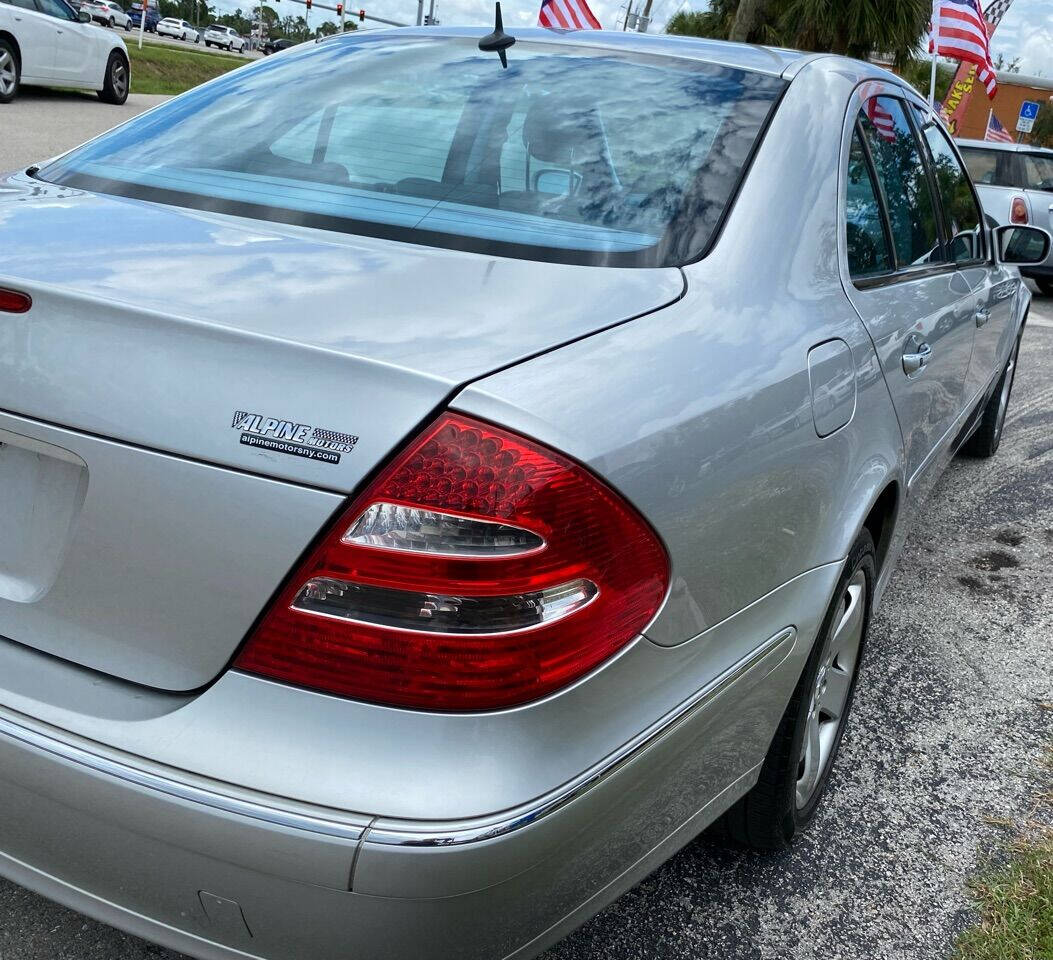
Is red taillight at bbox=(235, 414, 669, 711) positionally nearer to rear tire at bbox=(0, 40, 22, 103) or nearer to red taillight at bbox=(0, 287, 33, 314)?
red taillight at bbox=(0, 287, 33, 314)

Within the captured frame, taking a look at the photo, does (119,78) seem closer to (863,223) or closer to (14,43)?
(14,43)

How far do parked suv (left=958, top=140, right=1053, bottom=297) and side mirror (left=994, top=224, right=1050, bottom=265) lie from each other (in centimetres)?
766

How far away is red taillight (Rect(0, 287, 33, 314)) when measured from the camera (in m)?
1.46

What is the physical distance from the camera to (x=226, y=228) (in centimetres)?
179

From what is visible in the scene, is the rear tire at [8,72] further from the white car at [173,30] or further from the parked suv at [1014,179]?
the white car at [173,30]

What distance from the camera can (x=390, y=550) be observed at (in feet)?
4.33

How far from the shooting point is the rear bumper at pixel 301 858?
1288 millimetres

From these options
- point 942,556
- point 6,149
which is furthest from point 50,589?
point 6,149

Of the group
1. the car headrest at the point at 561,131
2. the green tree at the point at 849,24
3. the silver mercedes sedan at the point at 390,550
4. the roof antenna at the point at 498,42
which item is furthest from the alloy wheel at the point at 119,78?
the silver mercedes sedan at the point at 390,550

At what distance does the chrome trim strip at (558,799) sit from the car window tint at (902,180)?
57.7 inches

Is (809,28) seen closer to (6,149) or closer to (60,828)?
(6,149)

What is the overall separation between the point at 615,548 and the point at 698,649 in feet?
0.92

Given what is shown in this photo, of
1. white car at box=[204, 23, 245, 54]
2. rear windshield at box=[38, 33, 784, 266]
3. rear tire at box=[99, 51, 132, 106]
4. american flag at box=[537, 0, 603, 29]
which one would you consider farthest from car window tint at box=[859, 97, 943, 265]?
white car at box=[204, 23, 245, 54]

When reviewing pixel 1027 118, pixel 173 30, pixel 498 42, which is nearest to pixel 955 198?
pixel 498 42
